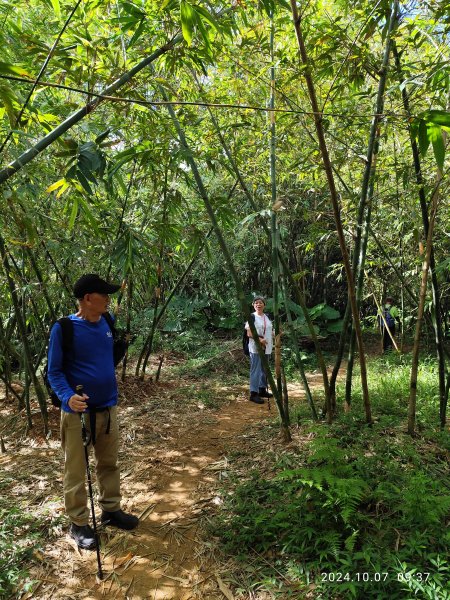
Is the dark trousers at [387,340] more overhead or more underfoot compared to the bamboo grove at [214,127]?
more underfoot

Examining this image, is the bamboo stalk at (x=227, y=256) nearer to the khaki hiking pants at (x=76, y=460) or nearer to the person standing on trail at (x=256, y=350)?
the khaki hiking pants at (x=76, y=460)

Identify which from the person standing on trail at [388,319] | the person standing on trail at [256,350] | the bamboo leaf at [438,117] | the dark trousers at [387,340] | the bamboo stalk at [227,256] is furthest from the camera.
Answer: the dark trousers at [387,340]

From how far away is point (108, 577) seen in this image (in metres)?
2.02

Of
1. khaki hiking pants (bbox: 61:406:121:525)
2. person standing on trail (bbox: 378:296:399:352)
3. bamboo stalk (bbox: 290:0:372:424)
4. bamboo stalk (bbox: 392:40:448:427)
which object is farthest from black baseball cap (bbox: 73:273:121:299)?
person standing on trail (bbox: 378:296:399:352)

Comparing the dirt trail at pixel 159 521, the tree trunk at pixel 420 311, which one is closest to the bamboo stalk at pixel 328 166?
the tree trunk at pixel 420 311

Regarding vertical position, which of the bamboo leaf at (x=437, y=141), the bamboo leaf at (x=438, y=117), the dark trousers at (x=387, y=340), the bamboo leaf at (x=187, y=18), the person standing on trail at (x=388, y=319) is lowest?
the dark trousers at (x=387, y=340)

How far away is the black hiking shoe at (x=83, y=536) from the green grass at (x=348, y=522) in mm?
706

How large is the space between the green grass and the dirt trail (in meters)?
0.21

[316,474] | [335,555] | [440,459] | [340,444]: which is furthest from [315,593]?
[440,459]

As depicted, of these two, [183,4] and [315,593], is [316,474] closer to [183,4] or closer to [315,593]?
[315,593]

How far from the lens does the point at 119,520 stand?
2.40 metres

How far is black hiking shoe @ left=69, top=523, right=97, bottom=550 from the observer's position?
2.19 m

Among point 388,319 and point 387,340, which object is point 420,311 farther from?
point 387,340

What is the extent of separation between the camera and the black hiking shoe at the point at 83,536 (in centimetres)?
219
